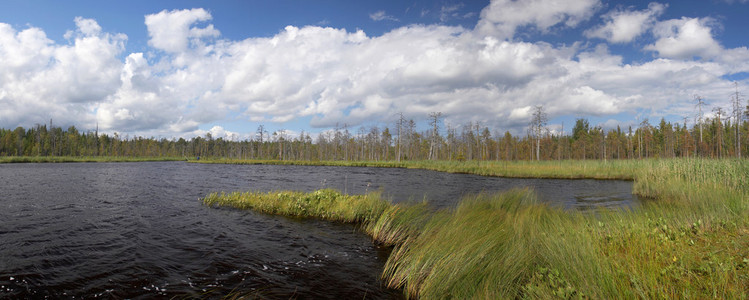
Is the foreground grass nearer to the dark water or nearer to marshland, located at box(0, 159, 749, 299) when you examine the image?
marshland, located at box(0, 159, 749, 299)

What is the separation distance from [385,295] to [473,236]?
215cm

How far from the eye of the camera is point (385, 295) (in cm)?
616

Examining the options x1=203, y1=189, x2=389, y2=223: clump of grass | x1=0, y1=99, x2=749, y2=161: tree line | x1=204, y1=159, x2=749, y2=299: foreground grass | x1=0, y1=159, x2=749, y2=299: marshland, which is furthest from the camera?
x1=0, y1=99, x2=749, y2=161: tree line

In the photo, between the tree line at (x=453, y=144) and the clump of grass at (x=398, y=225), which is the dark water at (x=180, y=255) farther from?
the tree line at (x=453, y=144)

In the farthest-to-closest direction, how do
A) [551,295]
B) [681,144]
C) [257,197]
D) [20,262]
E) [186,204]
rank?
[681,144] < [186,204] < [257,197] < [20,262] < [551,295]

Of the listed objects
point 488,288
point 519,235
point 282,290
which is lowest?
point 282,290

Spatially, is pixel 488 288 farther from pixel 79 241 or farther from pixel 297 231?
pixel 79 241

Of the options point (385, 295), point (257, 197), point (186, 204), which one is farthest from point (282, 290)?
point (186, 204)

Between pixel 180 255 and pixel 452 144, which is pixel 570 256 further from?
pixel 452 144

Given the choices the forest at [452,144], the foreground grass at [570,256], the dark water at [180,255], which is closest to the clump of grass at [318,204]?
the dark water at [180,255]

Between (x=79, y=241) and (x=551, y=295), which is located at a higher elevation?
(x=551, y=295)

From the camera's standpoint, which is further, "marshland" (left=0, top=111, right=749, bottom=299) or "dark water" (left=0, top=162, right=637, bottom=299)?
"dark water" (left=0, top=162, right=637, bottom=299)

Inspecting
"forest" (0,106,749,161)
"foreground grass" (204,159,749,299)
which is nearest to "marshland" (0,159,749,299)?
"foreground grass" (204,159,749,299)

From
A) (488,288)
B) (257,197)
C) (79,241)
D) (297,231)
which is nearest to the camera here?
(488,288)
